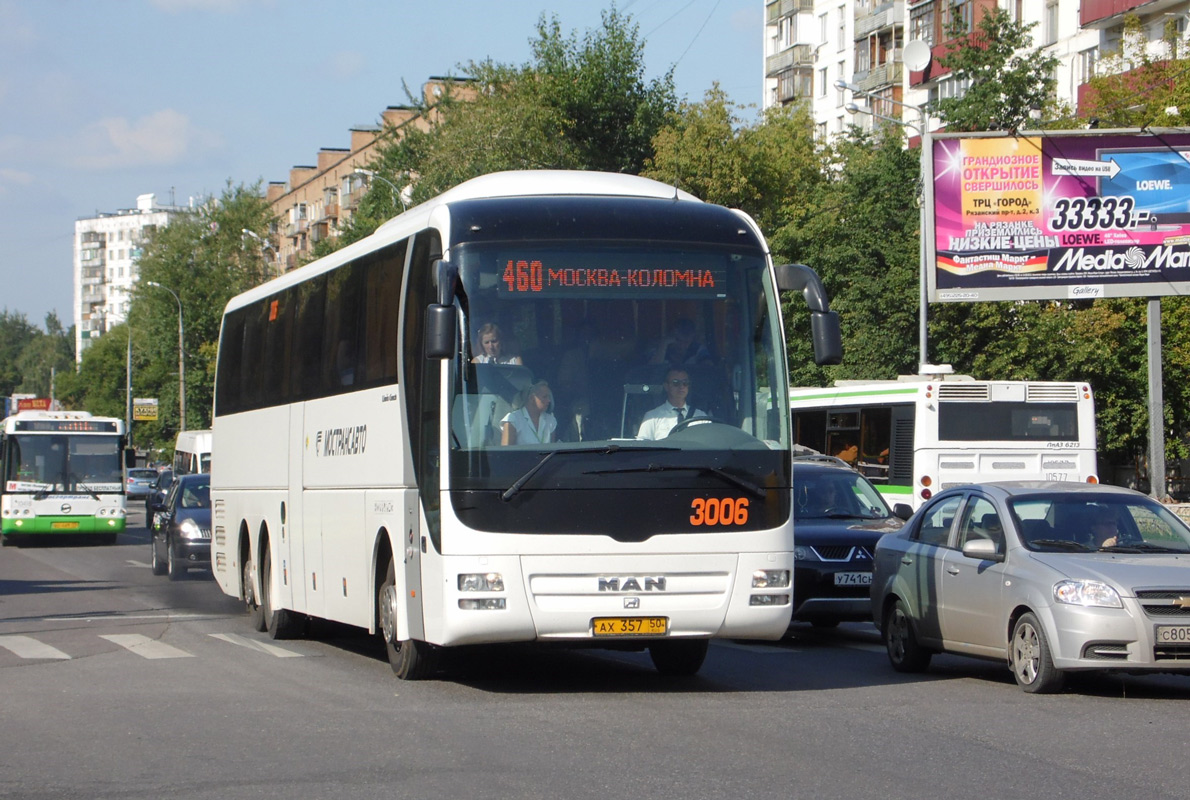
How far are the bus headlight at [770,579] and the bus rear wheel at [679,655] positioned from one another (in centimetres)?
133

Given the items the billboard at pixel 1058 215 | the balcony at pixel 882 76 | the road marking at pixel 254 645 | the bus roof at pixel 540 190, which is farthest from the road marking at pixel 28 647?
the balcony at pixel 882 76

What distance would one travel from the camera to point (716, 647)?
15.6 m

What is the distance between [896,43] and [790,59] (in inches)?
411

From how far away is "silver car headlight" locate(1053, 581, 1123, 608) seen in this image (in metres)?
10.9

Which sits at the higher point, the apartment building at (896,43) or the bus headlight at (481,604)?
the apartment building at (896,43)

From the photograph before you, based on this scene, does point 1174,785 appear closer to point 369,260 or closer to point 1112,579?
point 1112,579

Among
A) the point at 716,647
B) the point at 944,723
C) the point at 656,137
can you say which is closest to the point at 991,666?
the point at 716,647

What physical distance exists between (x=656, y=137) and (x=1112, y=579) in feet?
152

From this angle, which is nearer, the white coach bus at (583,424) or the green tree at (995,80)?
the white coach bus at (583,424)

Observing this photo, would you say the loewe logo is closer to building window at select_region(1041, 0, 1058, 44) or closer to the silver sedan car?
the silver sedan car

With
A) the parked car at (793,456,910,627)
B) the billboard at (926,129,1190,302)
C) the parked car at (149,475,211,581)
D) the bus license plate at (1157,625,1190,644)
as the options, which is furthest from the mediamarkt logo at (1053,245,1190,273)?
the bus license plate at (1157,625,1190,644)

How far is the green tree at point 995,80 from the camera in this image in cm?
4869

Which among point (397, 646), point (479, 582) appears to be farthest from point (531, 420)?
point (397, 646)

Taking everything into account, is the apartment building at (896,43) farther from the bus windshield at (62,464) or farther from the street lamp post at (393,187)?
the bus windshield at (62,464)
